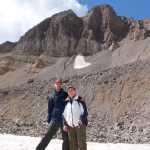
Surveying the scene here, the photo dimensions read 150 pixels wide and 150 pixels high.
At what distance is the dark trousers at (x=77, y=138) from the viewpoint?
36.7ft

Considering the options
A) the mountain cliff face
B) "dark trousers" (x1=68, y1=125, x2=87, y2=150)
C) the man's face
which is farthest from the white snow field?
the mountain cliff face

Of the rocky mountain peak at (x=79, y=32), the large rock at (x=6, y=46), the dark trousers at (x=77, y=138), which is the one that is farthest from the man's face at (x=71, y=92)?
the large rock at (x=6, y=46)

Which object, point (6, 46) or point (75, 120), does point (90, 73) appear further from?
point (6, 46)

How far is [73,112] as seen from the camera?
11.3 metres

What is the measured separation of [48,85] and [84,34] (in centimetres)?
3913

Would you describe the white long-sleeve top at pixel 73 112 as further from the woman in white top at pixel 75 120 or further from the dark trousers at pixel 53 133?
the dark trousers at pixel 53 133

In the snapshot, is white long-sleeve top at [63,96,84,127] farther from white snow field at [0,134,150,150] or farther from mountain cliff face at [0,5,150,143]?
mountain cliff face at [0,5,150,143]

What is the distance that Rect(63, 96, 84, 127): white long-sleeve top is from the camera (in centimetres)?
1127

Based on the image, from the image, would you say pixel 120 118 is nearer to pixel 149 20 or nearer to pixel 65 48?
pixel 65 48

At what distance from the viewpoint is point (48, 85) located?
60594mm

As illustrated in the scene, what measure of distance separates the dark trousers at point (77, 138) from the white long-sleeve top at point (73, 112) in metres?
0.12

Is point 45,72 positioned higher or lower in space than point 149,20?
lower

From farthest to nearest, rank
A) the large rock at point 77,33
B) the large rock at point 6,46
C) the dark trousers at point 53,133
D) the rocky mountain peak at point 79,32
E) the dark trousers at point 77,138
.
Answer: the large rock at point 6,46 < the large rock at point 77,33 < the rocky mountain peak at point 79,32 < the dark trousers at point 53,133 < the dark trousers at point 77,138

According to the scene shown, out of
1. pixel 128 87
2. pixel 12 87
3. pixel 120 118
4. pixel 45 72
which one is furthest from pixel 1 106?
pixel 120 118
